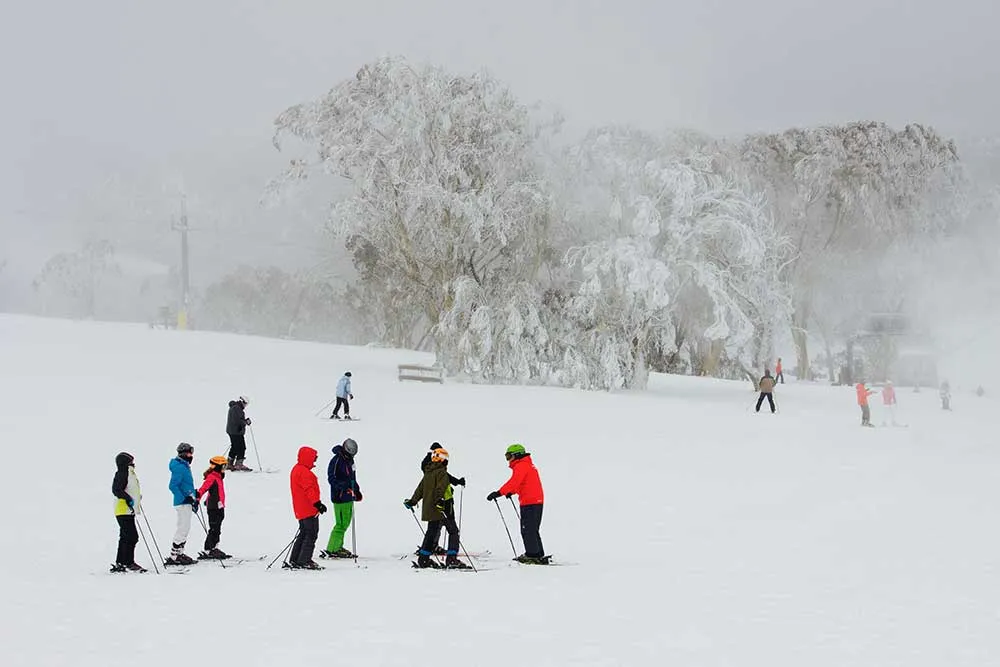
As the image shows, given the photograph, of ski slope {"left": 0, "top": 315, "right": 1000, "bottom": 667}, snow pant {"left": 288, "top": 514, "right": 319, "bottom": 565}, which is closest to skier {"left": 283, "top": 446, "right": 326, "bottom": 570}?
snow pant {"left": 288, "top": 514, "right": 319, "bottom": 565}

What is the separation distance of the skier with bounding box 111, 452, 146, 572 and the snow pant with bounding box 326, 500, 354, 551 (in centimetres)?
213

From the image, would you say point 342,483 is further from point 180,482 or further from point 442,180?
point 442,180

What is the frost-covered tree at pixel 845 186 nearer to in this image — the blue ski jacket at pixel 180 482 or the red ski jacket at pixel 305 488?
the red ski jacket at pixel 305 488

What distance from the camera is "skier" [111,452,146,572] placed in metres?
11.0

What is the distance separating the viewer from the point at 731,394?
36.5 m

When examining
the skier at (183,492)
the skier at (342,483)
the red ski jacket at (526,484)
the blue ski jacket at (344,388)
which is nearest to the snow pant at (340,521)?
the skier at (342,483)

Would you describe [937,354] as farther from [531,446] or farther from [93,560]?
[93,560]

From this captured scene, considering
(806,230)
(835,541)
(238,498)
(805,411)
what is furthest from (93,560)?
(806,230)

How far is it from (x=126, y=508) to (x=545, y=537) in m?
5.68

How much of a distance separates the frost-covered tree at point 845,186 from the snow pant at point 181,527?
43025 mm

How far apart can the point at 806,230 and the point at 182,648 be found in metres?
49.7

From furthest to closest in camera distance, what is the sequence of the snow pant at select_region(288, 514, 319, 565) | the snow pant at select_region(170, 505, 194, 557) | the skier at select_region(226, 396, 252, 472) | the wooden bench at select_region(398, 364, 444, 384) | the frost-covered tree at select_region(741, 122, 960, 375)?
the frost-covered tree at select_region(741, 122, 960, 375), the wooden bench at select_region(398, 364, 444, 384), the skier at select_region(226, 396, 252, 472), the snow pant at select_region(170, 505, 194, 557), the snow pant at select_region(288, 514, 319, 565)

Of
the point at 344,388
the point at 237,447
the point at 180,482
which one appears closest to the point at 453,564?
the point at 180,482

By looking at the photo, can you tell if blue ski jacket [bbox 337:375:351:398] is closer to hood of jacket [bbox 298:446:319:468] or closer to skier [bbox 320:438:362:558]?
skier [bbox 320:438:362:558]
